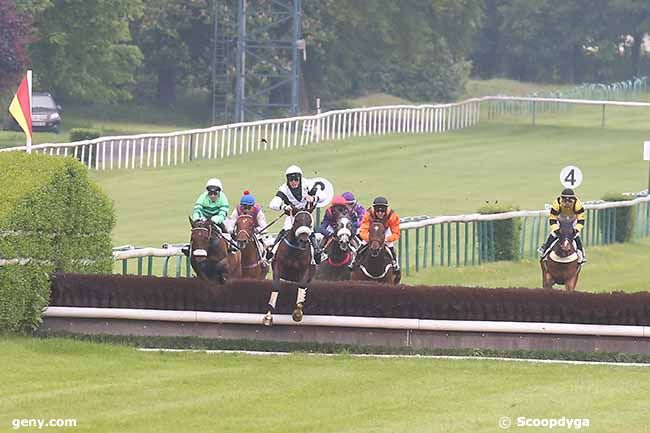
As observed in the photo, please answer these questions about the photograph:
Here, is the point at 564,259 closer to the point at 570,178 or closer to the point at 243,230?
the point at 243,230

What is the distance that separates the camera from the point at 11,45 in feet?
147

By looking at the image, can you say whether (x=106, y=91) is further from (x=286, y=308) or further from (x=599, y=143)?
(x=286, y=308)

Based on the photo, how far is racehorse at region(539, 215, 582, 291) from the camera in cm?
1984

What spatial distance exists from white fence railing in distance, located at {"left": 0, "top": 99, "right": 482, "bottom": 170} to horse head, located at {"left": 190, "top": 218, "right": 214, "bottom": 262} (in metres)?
16.1

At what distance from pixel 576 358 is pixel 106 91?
39259 millimetres

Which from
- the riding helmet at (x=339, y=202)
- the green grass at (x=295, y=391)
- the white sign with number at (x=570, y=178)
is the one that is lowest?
the green grass at (x=295, y=391)

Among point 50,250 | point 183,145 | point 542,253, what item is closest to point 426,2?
point 183,145

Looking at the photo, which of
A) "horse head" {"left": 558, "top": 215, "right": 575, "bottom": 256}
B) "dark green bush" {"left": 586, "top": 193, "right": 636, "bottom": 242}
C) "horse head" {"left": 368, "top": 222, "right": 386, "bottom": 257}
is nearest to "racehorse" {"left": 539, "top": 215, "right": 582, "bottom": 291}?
"horse head" {"left": 558, "top": 215, "right": 575, "bottom": 256}

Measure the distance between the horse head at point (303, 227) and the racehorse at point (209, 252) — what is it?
0.81 m

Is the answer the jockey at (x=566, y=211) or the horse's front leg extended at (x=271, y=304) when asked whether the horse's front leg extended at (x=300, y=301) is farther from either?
the jockey at (x=566, y=211)

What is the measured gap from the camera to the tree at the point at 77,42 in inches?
2026

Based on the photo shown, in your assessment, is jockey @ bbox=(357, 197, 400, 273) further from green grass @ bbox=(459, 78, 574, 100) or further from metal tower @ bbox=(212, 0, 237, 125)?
green grass @ bbox=(459, 78, 574, 100)

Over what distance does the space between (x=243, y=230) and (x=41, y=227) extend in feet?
7.72

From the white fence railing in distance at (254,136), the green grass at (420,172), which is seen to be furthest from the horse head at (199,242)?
the white fence railing in distance at (254,136)
